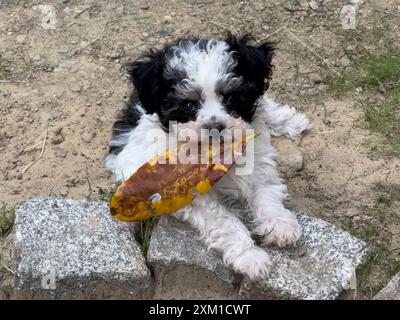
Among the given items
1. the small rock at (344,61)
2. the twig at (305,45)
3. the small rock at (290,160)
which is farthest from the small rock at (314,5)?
the small rock at (290,160)

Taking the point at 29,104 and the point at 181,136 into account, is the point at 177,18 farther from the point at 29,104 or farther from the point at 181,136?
the point at 181,136

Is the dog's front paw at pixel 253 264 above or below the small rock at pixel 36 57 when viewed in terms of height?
above

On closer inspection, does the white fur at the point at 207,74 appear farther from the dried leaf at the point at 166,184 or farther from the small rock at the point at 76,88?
the small rock at the point at 76,88

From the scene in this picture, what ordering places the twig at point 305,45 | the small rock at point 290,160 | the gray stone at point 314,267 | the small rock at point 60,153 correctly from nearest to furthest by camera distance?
1. the gray stone at point 314,267
2. the small rock at point 290,160
3. the small rock at point 60,153
4. the twig at point 305,45

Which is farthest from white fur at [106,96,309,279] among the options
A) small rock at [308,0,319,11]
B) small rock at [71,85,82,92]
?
small rock at [308,0,319,11]

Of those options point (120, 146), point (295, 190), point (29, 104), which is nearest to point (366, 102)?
point (295, 190)

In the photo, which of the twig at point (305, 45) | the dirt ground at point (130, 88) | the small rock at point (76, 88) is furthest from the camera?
the twig at point (305, 45)

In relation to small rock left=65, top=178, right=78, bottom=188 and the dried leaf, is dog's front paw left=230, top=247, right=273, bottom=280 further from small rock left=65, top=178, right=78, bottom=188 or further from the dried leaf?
small rock left=65, top=178, right=78, bottom=188
